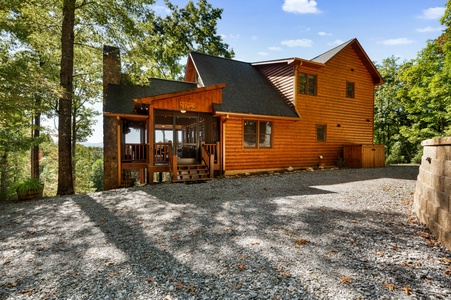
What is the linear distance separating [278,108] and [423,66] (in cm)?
1500

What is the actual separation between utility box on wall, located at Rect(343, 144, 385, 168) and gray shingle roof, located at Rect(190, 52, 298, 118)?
4733 millimetres

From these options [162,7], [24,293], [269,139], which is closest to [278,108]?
[269,139]

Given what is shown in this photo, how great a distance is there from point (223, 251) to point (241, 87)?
1133 centimetres

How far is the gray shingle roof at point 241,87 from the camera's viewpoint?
11289 millimetres

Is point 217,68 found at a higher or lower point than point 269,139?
higher

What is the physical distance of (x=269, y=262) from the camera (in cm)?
281

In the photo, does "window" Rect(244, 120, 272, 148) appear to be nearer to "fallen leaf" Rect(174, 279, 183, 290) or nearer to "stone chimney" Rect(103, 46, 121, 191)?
"stone chimney" Rect(103, 46, 121, 191)

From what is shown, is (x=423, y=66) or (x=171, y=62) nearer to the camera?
(x=423, y=66)

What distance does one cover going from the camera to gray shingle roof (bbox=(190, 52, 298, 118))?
11.3 metres

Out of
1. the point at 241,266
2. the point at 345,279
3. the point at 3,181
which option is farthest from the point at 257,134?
the point at 3,181

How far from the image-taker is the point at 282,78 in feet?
44.8

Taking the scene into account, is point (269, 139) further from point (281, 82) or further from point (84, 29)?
point (84, 29)

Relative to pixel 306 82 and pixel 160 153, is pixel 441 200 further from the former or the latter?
pixel 306 82

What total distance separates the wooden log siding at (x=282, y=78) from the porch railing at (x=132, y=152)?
9137 mm
